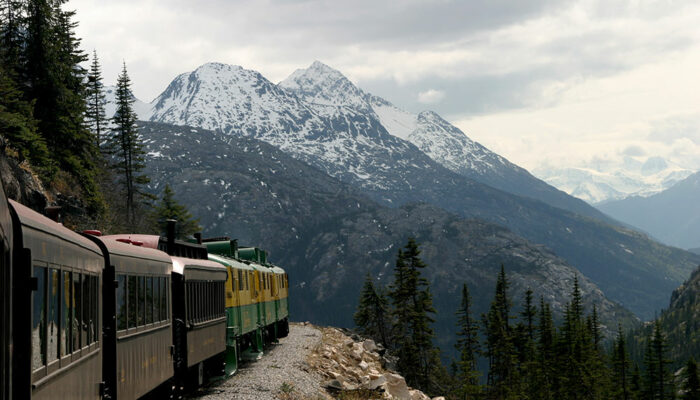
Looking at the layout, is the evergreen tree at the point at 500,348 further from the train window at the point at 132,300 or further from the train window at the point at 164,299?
the train window at the point at 132,300

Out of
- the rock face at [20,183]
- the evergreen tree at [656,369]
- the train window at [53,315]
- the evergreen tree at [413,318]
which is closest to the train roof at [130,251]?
the train window at [53,315]

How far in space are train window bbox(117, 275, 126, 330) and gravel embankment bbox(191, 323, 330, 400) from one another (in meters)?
7.42

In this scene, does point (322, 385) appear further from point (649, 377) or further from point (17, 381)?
point (649, 377)

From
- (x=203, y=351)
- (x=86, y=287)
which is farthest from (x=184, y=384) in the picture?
(x=86, y=287)

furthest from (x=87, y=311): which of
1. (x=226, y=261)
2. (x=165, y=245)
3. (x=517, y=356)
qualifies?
(x=517, y=356)

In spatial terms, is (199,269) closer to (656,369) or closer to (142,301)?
(142,301)

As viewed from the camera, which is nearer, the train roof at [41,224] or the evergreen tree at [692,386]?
the train roof at [41,224]

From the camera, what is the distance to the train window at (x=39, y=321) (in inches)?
291

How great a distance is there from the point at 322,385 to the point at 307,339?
22.6 m

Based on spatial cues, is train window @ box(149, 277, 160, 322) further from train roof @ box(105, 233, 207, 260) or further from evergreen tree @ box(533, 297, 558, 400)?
evergreen tree @ box(533, 297, 558, 400)

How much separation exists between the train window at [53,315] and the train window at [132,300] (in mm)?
4851

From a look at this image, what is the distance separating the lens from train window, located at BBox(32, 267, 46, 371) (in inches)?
291

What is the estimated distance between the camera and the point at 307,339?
1871 inches

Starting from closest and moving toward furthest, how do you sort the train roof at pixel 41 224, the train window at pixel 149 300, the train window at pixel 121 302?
the train roof at pixel 41 224 < the train window at pixel 121 302 < the train window at pixel 149 300
